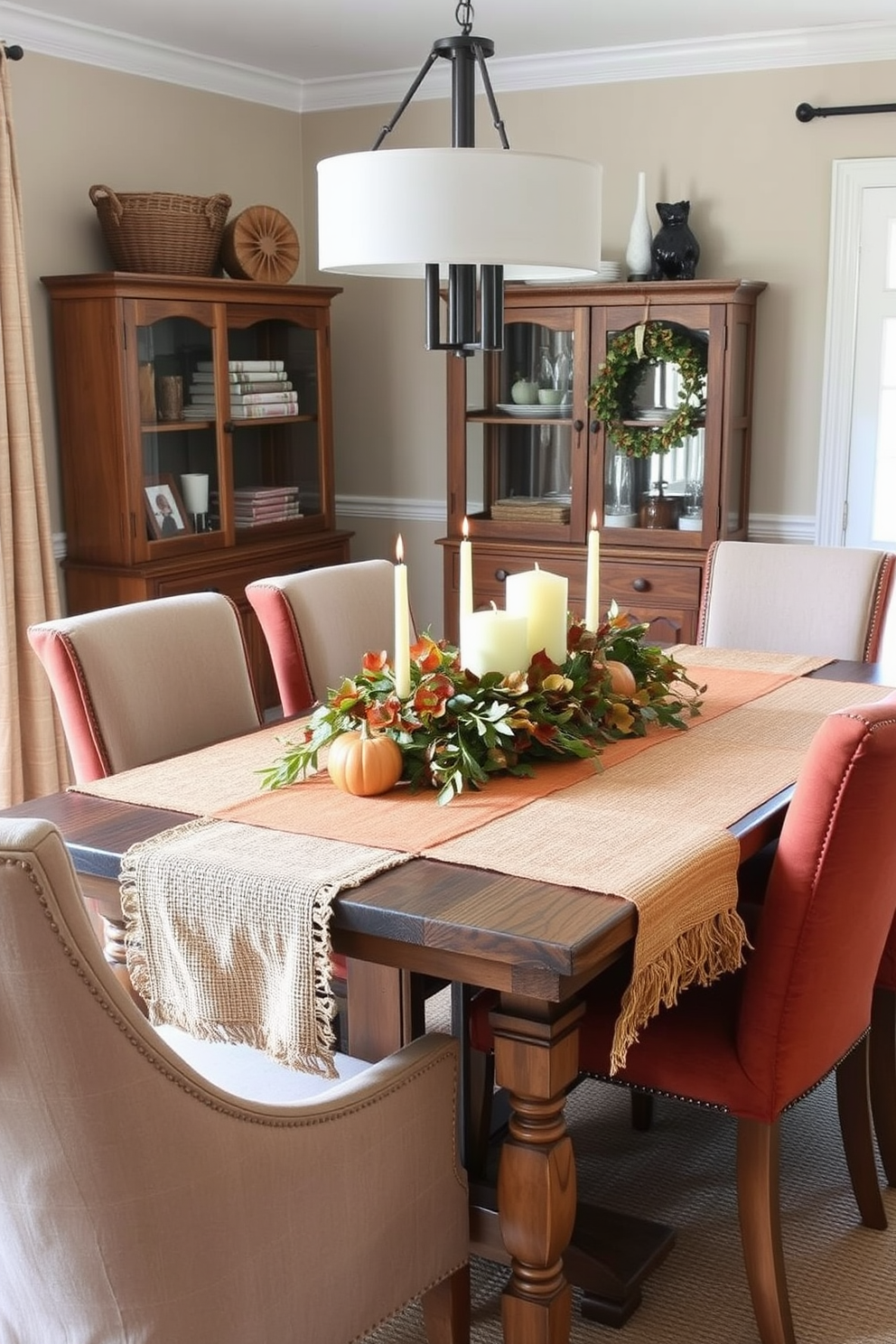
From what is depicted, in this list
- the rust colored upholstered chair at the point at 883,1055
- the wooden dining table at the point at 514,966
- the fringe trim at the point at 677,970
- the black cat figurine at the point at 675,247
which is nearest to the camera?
the wooden dining table at the point at 514,966

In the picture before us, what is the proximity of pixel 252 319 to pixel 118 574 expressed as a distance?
3.25ft

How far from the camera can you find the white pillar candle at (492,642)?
7.00 ft

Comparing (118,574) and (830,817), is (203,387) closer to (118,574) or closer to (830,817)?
(118,574)

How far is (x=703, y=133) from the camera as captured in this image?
180 inches

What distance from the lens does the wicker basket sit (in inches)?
164

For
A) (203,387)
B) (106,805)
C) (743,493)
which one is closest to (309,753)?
(106,805)

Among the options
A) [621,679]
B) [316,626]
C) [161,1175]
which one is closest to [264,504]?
[316,626]

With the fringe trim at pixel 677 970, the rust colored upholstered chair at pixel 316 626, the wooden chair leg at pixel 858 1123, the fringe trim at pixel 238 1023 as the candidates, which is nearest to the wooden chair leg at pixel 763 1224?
the fringe trim at pixel 677 970

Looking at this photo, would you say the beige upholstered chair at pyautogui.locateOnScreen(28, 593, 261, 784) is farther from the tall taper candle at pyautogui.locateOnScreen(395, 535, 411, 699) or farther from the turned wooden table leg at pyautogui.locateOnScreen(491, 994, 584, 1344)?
the turned wooden table leg at pyautogui.locateOnScreen(491, 994, 584, 1344)

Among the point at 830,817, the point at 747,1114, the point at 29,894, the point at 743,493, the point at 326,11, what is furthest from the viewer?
the point at 743,493

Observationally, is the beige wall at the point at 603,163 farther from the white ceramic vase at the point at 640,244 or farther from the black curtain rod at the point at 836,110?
the white ceramic vase at the point at 640,244

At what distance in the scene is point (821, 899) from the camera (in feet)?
5.67

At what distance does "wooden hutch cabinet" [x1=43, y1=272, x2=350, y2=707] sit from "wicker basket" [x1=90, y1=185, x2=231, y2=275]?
0.11 m

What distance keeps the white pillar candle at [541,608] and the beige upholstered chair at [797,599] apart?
1125 millimetres
